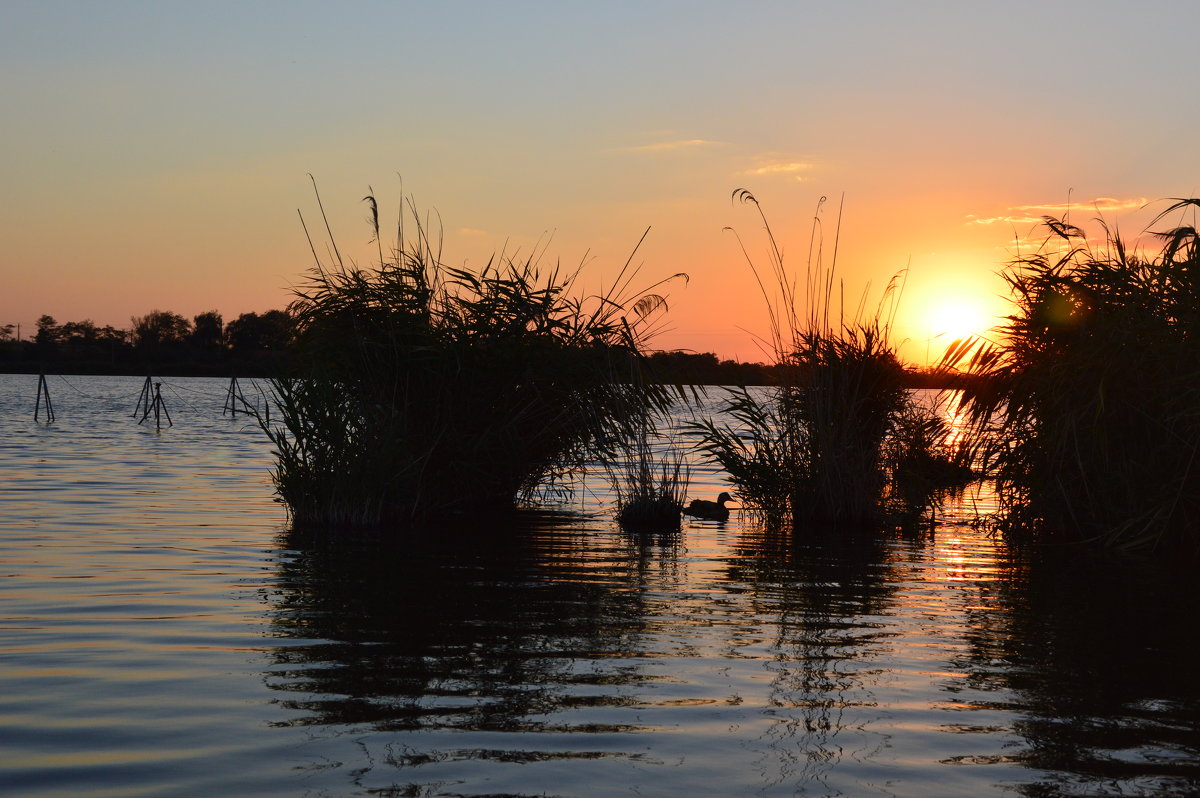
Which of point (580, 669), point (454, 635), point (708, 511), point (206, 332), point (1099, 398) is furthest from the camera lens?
point (206, 332)

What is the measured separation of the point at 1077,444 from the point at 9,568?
421 inches

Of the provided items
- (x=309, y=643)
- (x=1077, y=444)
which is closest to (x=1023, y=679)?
(x=309, y=643)

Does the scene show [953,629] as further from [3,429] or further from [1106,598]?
[3,429]

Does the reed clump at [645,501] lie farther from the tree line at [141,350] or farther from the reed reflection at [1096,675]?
the tree line at [141,350]

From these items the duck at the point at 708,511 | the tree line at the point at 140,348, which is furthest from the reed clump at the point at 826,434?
the tree line at the point at 140,348

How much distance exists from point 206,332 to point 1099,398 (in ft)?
437

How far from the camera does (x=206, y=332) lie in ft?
440

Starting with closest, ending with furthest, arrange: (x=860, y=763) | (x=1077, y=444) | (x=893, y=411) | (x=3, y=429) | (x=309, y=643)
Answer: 1. (x=860, y=763)
2. (x=309, y=643)
3. (x=1077, y=444)
4. (x=893, y=411)
5. (x=3, y=429)

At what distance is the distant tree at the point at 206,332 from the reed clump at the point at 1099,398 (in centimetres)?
12495

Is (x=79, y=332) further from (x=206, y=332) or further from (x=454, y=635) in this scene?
(x=454, y=635)

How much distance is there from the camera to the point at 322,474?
13.2 meters

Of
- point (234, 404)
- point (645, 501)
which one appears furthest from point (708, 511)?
point (234, 404)

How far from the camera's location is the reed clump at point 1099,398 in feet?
38.6

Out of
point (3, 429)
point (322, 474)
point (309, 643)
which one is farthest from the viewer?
point (3, 429)
